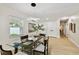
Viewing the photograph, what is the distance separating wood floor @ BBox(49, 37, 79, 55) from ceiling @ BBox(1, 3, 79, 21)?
33 cm

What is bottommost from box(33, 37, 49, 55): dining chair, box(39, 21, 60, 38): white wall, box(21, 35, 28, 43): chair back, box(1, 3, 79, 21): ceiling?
box(33, 37, 49, 55): dining chair

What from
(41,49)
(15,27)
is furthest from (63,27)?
(15,27)

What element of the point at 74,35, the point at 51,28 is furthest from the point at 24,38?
the point at 74,35

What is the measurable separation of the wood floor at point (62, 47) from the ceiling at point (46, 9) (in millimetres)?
335

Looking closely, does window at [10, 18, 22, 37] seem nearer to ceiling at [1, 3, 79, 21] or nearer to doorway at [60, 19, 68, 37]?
ceiling at [1, 3, 79, 21]

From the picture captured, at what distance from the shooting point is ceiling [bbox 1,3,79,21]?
1797 millimetres

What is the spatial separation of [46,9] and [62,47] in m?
0.60

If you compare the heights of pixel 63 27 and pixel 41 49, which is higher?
pixel 63 27

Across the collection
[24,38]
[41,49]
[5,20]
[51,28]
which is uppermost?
[5,20]

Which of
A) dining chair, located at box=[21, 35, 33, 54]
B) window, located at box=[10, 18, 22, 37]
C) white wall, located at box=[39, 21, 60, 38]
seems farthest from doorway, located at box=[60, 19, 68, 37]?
window, located at box=[10, 18, 22, 37]

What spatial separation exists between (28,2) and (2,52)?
84cm

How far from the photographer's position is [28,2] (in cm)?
182

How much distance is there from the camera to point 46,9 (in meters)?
1.80

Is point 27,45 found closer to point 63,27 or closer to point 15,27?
point 15,27
